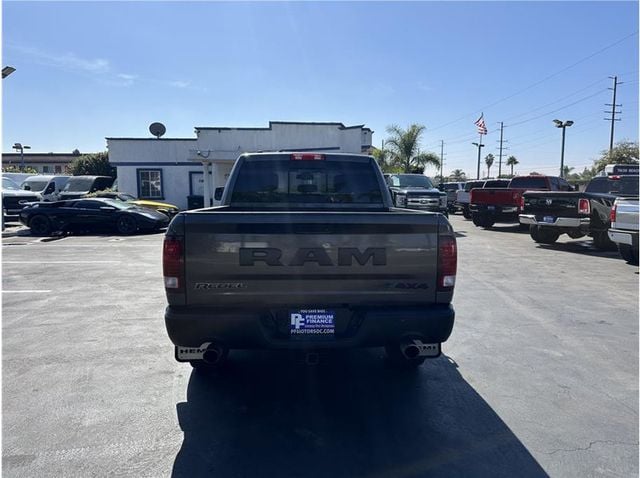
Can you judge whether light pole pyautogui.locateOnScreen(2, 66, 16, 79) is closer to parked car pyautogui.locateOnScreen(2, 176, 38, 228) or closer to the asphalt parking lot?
parked car pyautogui.locateOnScreen(2, 176, 38, 228)

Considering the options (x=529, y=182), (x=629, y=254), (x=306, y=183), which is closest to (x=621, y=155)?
(x=529, y=182)

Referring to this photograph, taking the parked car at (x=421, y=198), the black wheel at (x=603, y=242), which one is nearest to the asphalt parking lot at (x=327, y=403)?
the black wheel at (x=603, y=242)

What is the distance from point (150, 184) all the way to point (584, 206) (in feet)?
78.8

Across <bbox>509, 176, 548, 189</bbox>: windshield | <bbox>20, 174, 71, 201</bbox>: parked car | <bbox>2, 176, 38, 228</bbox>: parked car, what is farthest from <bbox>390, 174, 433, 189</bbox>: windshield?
<bbox>20, 174, 71, 201</bbox>: parked car

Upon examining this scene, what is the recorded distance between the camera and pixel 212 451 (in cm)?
295

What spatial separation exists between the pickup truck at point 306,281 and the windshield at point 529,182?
1725 cm

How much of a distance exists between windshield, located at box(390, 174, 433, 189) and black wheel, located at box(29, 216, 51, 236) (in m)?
13.6

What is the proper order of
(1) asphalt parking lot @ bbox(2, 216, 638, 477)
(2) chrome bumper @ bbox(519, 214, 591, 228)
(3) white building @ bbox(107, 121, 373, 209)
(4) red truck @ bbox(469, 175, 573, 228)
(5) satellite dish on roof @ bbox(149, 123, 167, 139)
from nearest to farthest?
(1) asphalt parking lot @ bbox(2, 216, 638, 477)
(2) chrome bumper @ bbox(519, 214, 591, 228)
(4) red truck @ bbox(469, 175, 573, 228)
(3) white building @ bbox(107, 121, 373, 209)
(5) satellite dish on roof @ bbox(149, 123, 167, 139)

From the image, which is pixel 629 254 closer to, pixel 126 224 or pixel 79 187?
pixel 126 224

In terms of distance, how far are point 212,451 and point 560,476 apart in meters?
2.22

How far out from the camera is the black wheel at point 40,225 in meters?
16.4

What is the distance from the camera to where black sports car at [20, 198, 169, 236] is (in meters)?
16.4

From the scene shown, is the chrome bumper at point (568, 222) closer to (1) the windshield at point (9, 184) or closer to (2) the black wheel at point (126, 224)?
(2) the black wheel at point (126, 224)

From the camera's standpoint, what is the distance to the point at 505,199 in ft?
57.2
